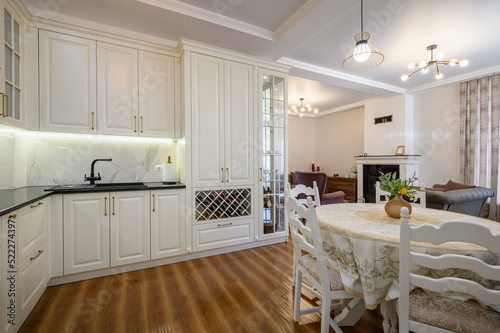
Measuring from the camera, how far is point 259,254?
9.51 ft

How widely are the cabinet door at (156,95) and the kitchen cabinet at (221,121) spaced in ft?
1.07

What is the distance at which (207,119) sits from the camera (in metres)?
2.79

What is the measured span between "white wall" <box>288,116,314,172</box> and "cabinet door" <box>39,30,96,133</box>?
589cm

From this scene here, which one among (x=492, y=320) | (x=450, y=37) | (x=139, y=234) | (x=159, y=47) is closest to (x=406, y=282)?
(x=492, y=320)

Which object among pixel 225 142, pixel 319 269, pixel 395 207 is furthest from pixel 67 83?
pixel 395 207

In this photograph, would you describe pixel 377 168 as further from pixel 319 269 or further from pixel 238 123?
pixel 319 269

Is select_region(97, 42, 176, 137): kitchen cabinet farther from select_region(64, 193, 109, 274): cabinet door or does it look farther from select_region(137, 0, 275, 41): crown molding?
select_region(64, 193, 109, 274): cabinet door

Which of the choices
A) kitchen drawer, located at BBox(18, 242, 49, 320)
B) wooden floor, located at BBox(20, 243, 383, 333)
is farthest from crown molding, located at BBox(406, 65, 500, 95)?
kitchen drawer, located at BBox(18, 242, 49, 320)

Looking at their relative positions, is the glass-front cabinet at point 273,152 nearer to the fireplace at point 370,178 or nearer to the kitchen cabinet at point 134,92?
the kitchen cabinet at point 134,92

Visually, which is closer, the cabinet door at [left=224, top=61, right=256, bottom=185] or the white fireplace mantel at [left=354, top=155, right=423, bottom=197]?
the cabinet door at [left=224, top=61, right=256, bottom=185]

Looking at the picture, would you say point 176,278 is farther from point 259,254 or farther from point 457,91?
point 457,91

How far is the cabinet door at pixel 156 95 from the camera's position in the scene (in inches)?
104

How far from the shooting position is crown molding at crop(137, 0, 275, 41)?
2172 millimetres

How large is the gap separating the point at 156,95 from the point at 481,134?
5700 millimetres
